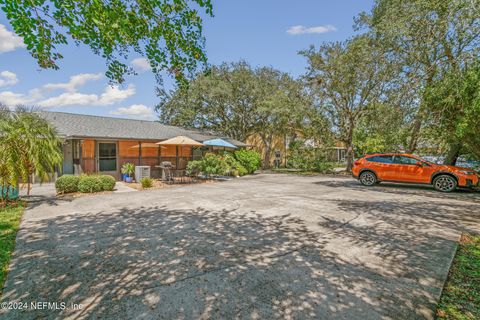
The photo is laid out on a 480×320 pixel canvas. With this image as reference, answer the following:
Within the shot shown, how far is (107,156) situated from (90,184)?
17.1 ft

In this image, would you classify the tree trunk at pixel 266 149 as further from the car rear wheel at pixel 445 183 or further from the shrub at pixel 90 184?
the shrub at pixel 90 184

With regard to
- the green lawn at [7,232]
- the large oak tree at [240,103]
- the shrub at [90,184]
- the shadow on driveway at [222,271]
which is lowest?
the green lawn at [7,232]

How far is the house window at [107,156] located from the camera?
14110 mm

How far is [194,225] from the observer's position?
18.0 ft

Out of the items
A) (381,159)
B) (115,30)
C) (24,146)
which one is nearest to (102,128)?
(24,146)

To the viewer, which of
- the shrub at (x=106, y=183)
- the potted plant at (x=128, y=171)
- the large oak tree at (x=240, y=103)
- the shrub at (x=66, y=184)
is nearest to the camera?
the shrub at (x=66, y=184)

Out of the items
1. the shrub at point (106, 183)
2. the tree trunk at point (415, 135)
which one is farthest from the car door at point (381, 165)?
the shrub at point (106, 183)

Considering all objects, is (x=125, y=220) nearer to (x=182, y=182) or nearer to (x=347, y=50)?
(x=182, y=182)

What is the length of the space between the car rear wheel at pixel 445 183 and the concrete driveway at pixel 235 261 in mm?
3814

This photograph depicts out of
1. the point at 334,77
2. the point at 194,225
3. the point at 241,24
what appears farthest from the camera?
the point at 334,77

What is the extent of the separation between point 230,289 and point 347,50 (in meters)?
18.0

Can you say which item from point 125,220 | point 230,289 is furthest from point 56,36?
point 230,289

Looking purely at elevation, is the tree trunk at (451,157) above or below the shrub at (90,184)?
above

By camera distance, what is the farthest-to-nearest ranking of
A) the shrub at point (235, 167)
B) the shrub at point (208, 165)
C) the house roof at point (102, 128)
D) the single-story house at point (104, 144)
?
the shrub at point (235, 167) < the shrub at point (208, 165) < the single-story house at point (104, 144) < the house roof at point (102, 128)
